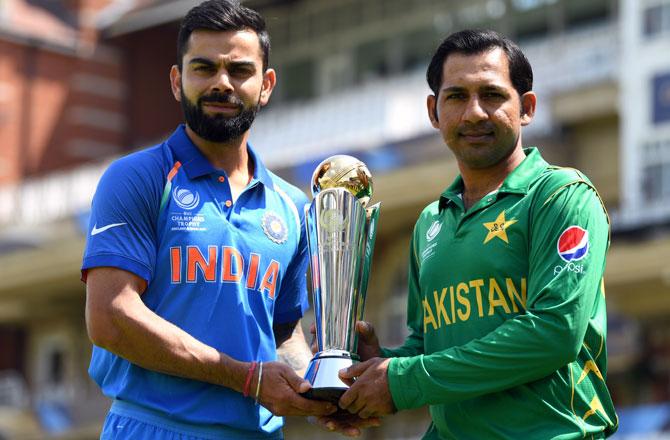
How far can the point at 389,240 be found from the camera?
26281 mm

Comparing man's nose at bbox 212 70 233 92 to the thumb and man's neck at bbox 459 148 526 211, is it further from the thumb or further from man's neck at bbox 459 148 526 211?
the thumb

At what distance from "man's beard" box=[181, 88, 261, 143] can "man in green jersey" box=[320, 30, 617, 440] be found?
795 mm

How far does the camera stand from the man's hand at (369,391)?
5.84 m

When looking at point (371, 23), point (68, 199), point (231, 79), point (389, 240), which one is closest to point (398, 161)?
point (389, 240)

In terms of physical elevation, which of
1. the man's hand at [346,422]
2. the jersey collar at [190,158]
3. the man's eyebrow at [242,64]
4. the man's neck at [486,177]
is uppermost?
the man's eyebrow at [242,64]

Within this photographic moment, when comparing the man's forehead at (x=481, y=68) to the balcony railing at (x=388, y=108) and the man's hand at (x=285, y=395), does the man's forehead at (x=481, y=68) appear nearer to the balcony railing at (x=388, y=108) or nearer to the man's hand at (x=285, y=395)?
the man's hand at (x=285, y=395)

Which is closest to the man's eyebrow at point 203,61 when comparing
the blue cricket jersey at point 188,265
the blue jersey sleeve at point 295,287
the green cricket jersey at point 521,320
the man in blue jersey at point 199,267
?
the man in blue jersey at point 199,267

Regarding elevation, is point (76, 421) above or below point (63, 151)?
below

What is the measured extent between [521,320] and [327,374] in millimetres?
856

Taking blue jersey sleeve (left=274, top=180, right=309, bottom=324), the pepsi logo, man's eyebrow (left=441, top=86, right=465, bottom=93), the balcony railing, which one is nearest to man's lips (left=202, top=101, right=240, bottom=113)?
blue jersey sleeve (left=274, top=180, right=309, bottom=324)

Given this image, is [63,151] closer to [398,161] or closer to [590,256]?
[398,161]

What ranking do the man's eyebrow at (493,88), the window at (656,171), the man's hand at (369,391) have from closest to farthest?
the man's hand at (369,391) → the man's eyebrow at (493,88) → the window at (656,171)

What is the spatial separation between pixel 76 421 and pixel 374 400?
24.6m

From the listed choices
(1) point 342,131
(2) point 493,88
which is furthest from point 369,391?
(1) point 342,131
